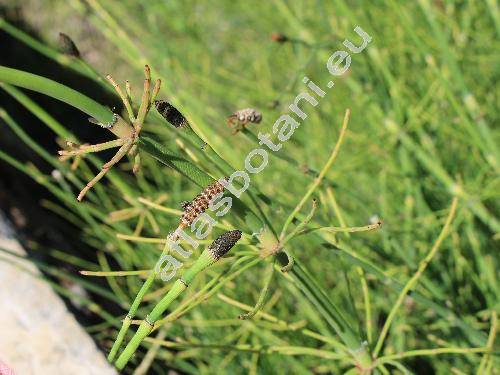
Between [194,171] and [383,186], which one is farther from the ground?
[383,186]

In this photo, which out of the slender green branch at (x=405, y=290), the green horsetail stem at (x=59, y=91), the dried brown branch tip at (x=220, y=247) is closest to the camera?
the green horsetail stem at (x=59, y=91)

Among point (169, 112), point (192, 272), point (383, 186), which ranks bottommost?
point (192, 272)

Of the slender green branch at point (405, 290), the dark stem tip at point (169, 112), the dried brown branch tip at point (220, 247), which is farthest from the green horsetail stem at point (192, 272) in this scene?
the slender green branch at point (405, 290)

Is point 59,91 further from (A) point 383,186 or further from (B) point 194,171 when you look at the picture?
(A) point 383,186

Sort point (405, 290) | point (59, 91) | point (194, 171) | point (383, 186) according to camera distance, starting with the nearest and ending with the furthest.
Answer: point (59, 91) < point (194, 171) < point (405, 290) < point (383, 186)

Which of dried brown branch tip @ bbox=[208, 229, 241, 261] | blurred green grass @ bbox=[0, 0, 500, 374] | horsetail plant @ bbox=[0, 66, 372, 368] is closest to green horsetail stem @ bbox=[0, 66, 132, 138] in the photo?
horsetail plant @ bbox=[0, 66, 372, 368]

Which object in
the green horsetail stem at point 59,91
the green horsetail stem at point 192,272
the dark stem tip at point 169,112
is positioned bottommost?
the green horsetail stem at point 192,272

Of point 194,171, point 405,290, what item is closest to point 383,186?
point 405,290

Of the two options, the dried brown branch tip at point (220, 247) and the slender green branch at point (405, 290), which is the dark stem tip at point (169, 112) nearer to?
the dried brown branch tip at point (220, 247)

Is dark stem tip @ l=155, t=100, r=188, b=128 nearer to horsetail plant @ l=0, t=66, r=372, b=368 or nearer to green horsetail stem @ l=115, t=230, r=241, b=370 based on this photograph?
horsetail plant @ l=0, t=66, r=372, b=368

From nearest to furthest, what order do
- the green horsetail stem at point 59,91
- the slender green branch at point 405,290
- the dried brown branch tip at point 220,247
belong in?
the green horsetail stem at point 59,91 < the dried brown branch tip at point 220,247 < the slender green branch at point 405,290
